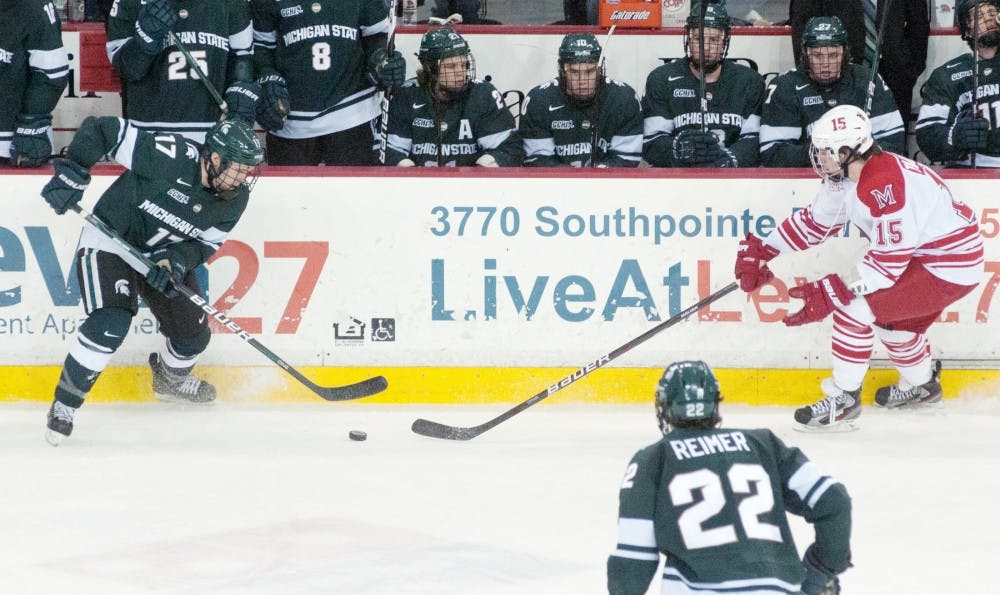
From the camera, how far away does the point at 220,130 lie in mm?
5070

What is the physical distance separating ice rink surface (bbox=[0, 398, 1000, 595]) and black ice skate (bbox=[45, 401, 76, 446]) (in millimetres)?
47

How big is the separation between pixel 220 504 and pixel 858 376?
2.22m

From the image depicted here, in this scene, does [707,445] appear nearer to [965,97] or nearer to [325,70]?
[325,70]

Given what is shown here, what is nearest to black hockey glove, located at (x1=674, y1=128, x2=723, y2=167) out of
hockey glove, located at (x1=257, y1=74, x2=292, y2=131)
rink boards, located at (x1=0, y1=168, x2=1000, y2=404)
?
rink boards, located at (x1=0, y1=168, x2=1000, y2=404)

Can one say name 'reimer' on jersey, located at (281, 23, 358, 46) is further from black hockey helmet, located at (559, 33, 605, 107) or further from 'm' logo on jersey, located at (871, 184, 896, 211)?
'm' logo on jersey, located at (871, 184, 896, 211)

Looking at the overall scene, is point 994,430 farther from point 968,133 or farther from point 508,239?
point 508,239

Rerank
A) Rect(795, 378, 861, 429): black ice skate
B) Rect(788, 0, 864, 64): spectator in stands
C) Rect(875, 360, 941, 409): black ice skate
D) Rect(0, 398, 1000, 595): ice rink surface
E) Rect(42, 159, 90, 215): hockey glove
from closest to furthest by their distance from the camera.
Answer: Rect(0, 398, 1000, 595): ice rink surface → Rect(42, 159, 90, 215): hockey glove → Rect(795, 378, 861, 429): black ice skate → Rect(875, 360, 941, 409): black ice skate → Rect(788, 0, 864, 64): spectator in stands

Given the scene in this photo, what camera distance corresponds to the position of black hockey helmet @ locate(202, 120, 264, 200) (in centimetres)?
504

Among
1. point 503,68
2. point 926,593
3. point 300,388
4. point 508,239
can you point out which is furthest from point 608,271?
point 926,593

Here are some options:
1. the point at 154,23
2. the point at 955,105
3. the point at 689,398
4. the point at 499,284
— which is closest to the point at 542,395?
the point at 499,284

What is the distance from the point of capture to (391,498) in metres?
4.50

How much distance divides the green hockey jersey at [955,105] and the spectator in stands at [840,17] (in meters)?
0.36

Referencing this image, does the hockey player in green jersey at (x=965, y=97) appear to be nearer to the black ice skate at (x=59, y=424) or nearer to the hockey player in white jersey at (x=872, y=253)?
the hockey player in white jersey at (x=872, y=253)

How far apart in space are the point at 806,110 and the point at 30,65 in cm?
299
